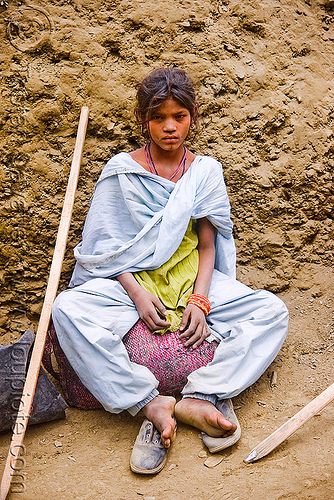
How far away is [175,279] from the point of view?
9.30ft

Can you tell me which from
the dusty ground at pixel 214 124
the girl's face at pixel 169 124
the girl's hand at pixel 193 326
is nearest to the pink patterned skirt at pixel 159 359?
the girl's hand at pixel 193 326

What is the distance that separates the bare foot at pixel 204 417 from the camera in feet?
7.48

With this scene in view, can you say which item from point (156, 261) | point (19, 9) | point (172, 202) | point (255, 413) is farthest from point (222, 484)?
point (19, 9)

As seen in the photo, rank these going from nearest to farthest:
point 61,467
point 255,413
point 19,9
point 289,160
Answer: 1. point 61,467
2. point 255,413
3. point 19,9
4. point 289,160

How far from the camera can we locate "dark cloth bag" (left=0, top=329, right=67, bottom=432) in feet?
8.10

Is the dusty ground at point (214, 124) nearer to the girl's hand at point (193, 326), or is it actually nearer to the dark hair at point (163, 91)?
the girl's hand at point (193, 326)

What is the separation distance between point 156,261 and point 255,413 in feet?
2.94

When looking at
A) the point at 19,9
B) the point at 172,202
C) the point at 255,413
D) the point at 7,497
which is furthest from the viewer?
the point at 19,9

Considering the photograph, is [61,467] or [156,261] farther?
[156,261]

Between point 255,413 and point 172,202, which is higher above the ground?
point 172,202

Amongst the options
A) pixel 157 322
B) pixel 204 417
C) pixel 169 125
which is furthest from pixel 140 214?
pixel 204 417

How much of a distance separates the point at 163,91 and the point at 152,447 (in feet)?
5.57

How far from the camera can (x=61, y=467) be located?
2.29 m

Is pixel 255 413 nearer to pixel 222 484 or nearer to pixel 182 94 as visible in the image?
pixel 222 484
